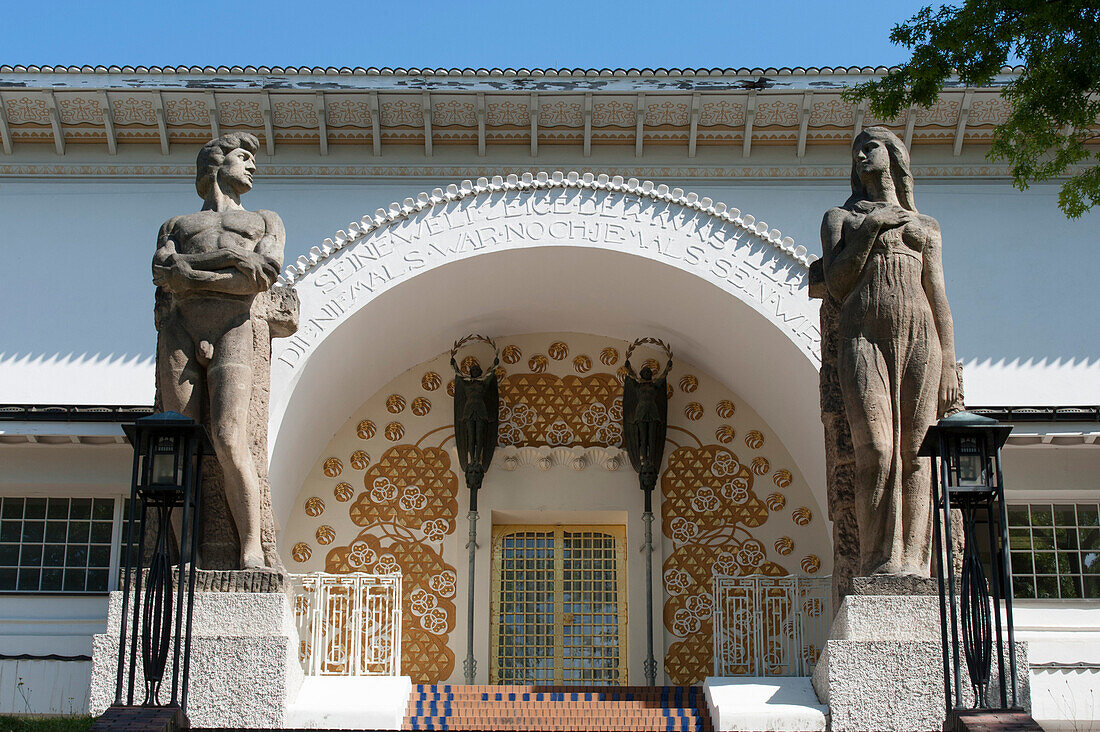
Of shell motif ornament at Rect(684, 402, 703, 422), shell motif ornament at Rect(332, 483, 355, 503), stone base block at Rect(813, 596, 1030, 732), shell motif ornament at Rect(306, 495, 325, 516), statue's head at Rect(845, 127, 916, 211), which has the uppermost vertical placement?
statue's head at Rect(845, 127, 916, 211)

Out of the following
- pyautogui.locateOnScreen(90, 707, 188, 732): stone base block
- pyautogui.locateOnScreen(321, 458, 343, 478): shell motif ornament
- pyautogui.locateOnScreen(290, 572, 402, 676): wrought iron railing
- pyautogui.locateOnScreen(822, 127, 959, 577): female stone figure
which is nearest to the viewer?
pyautogui.locateOnScreen(90, 707, 188, 732): stone base block

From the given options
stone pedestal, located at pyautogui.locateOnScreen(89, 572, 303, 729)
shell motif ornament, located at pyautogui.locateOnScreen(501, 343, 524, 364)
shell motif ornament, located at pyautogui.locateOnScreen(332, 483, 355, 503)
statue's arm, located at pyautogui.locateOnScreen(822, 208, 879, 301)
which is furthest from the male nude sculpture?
shell motif ornament, located at pyautogui.locateOnScreen(501, 343, 524, 364)

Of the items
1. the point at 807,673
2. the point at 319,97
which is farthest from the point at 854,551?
the point at 319,97

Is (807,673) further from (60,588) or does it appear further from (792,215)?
(60,588)

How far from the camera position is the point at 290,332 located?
9.01 m

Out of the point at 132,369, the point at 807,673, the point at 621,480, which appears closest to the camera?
the point at 807,673

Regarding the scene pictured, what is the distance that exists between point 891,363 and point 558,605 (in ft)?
16.4

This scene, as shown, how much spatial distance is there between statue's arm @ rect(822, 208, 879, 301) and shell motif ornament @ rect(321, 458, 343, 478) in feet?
18.1

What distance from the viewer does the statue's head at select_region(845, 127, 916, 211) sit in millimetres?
8352

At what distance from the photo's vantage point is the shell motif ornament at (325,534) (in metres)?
12.0

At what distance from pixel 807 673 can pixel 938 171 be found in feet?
18.7

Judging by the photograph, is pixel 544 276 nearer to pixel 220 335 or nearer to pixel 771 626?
pixel 771 626

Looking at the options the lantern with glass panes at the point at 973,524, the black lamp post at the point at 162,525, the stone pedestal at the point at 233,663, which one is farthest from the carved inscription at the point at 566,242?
the lantern with glass panes at the point at 973,524

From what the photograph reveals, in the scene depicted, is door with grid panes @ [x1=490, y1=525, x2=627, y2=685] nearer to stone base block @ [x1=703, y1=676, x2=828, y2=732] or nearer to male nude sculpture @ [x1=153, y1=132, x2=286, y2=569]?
stone base block @ [x1=703, y1=676, x2=828, y2=732]
